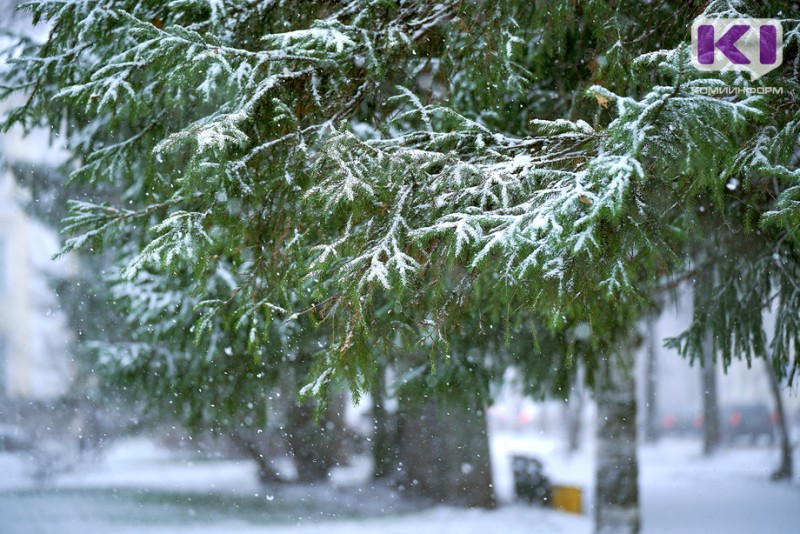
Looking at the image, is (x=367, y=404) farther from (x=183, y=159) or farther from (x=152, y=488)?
(x=183, y=159)

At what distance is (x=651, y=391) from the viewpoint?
58.6 ft

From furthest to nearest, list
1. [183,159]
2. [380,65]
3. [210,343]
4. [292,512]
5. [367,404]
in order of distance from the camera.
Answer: [367,404], [292,512], [210,343], [183,159], [380,65]

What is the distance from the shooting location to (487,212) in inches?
168

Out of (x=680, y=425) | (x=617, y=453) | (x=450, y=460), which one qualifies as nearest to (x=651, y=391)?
(x=680, y=425)

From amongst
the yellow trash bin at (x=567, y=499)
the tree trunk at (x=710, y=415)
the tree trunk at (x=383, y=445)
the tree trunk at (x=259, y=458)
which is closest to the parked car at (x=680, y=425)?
the tree trunk at (x=710, y=415)

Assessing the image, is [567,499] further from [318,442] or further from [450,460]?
[318,442]

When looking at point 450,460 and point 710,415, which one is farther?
point 710,415

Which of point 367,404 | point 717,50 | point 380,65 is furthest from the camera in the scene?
point 367,404

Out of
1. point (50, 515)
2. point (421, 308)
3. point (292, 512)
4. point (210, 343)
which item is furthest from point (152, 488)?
point (421, 308)

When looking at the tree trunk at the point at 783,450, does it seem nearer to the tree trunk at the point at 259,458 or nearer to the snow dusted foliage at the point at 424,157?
the snow dusted foliage at the point at 424,157

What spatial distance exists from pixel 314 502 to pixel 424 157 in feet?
30.2

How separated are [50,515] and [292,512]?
14.7ft

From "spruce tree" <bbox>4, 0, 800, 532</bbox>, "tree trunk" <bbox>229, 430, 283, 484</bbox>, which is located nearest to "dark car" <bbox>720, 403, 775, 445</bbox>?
"tree trunk" <bbox>229, 430, 283, 484</bbox>

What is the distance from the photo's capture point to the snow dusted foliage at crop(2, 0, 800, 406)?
157 inches
